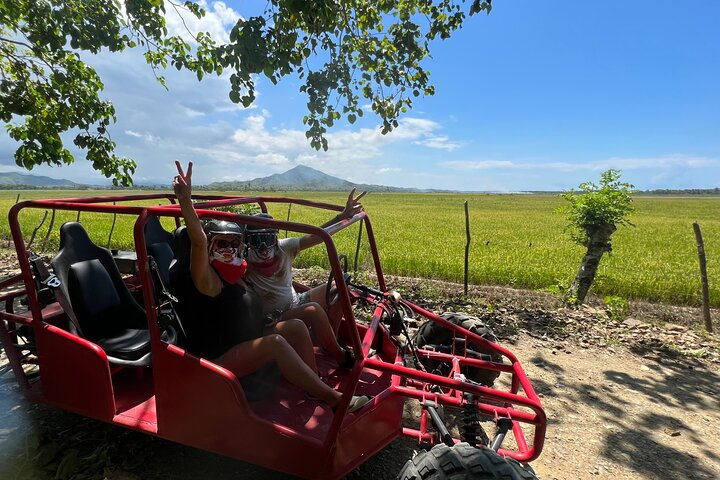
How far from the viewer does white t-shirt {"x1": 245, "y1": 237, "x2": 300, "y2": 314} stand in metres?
3.21

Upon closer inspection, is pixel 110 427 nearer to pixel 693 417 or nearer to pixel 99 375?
pixel 99 375

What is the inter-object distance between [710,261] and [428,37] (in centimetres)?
1276

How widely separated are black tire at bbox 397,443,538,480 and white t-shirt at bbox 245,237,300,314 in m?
1.57

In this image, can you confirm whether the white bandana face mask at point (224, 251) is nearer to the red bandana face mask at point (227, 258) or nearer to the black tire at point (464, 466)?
the red bandana face mask at point (227, 258)

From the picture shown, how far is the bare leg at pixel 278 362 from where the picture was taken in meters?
2.52

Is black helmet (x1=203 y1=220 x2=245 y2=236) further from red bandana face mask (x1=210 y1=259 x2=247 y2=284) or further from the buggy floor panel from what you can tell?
the buggy floor panel

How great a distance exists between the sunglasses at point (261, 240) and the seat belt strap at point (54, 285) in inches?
55.1

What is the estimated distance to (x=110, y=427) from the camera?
320 cm

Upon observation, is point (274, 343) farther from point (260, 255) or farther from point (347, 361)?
point (347, 361)

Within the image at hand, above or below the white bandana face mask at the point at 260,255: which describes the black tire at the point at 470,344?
below

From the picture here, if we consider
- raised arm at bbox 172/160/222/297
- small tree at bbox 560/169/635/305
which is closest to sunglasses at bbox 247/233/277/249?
raised arm at bbox 172/160/222/297

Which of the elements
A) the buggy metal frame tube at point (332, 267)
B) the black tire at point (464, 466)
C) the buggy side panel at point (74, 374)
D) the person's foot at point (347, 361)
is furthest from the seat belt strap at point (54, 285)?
the black tire at point (464, 466)

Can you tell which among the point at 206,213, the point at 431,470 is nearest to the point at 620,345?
the point at 431,470

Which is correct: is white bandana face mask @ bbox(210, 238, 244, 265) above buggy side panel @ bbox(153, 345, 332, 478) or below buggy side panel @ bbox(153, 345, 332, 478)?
above
